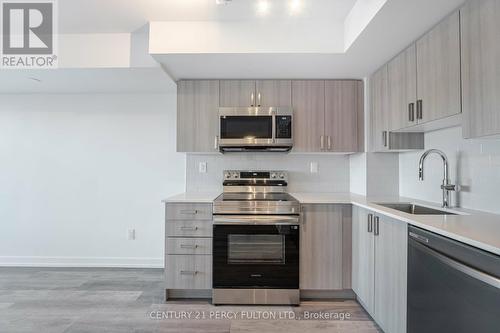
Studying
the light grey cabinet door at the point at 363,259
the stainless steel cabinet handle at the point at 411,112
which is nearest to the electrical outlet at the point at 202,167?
the light grey cabinet door at the point at 363,259

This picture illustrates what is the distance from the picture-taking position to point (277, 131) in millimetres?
2926

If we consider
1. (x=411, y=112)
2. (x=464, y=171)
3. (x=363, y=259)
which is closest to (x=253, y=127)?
(x=411, y=112)

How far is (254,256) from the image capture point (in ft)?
8.43

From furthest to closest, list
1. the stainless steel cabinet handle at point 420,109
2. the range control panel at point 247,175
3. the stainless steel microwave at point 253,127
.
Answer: the range control panel at point 247,175, the stainless steel microwave at point 253,127, the stainless steel cabinet handle at point 420,109

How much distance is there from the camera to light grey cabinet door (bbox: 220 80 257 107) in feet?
9.84

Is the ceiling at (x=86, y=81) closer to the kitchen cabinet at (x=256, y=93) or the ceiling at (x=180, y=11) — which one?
the ceiling at (x=180, y=11)

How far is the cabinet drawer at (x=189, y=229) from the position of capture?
261 centimetres

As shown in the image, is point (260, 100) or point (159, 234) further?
point (159, 234)

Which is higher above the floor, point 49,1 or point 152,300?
point 49,1

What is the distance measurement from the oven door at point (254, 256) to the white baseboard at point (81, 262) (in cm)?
129

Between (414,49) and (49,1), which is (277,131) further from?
(49,1)

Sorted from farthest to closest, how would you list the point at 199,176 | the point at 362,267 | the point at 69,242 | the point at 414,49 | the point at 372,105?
the point at 69,242, the point at 199,176, the point at 372,105, the point at 362,267, the point at 414,49

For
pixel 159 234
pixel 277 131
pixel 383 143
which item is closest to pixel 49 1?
pixel 277 131

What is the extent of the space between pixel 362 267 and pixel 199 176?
1.87 meters
